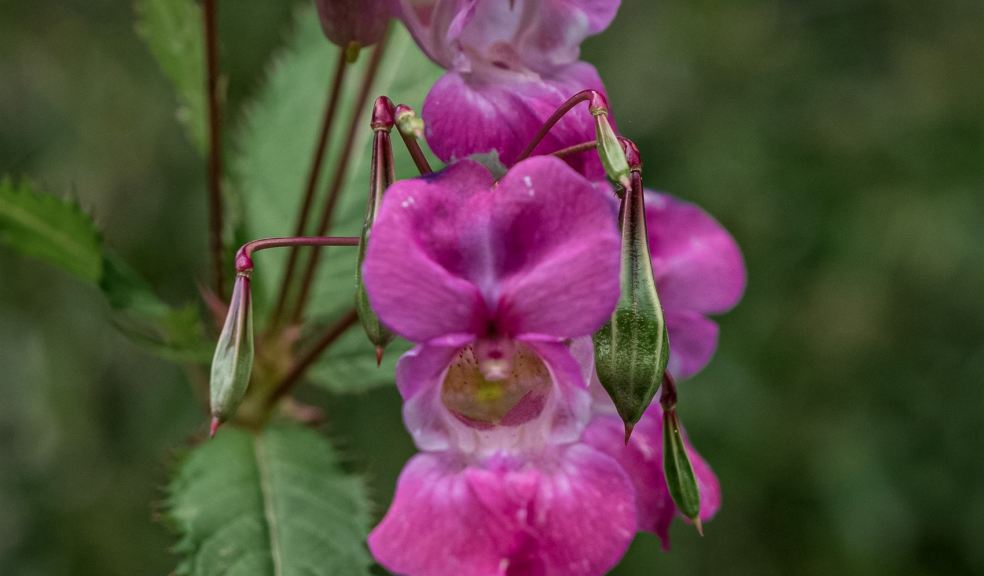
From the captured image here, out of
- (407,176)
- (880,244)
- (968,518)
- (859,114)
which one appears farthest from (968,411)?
(407,176)

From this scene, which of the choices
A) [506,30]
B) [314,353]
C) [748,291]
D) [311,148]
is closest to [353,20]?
[506,30]

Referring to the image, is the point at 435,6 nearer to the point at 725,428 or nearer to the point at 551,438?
the point at 551,438

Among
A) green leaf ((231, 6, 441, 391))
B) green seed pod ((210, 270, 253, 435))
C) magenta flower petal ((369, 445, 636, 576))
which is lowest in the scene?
green leaf ((231, 6, 441, 391))

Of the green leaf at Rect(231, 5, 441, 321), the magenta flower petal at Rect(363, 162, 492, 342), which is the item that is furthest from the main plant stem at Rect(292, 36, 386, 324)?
the magenta flower petal at Rect(363, 162, 492, 342)

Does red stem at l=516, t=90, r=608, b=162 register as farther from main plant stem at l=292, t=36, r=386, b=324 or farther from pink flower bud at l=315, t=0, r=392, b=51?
main plant stem at l=292, t=36, r=386, b=324

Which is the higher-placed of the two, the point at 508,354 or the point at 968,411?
the point at 508,354

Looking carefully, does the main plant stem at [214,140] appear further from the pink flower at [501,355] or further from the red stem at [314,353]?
the pink flower at [501,355]

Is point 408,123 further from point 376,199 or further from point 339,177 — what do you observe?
point 339,177
